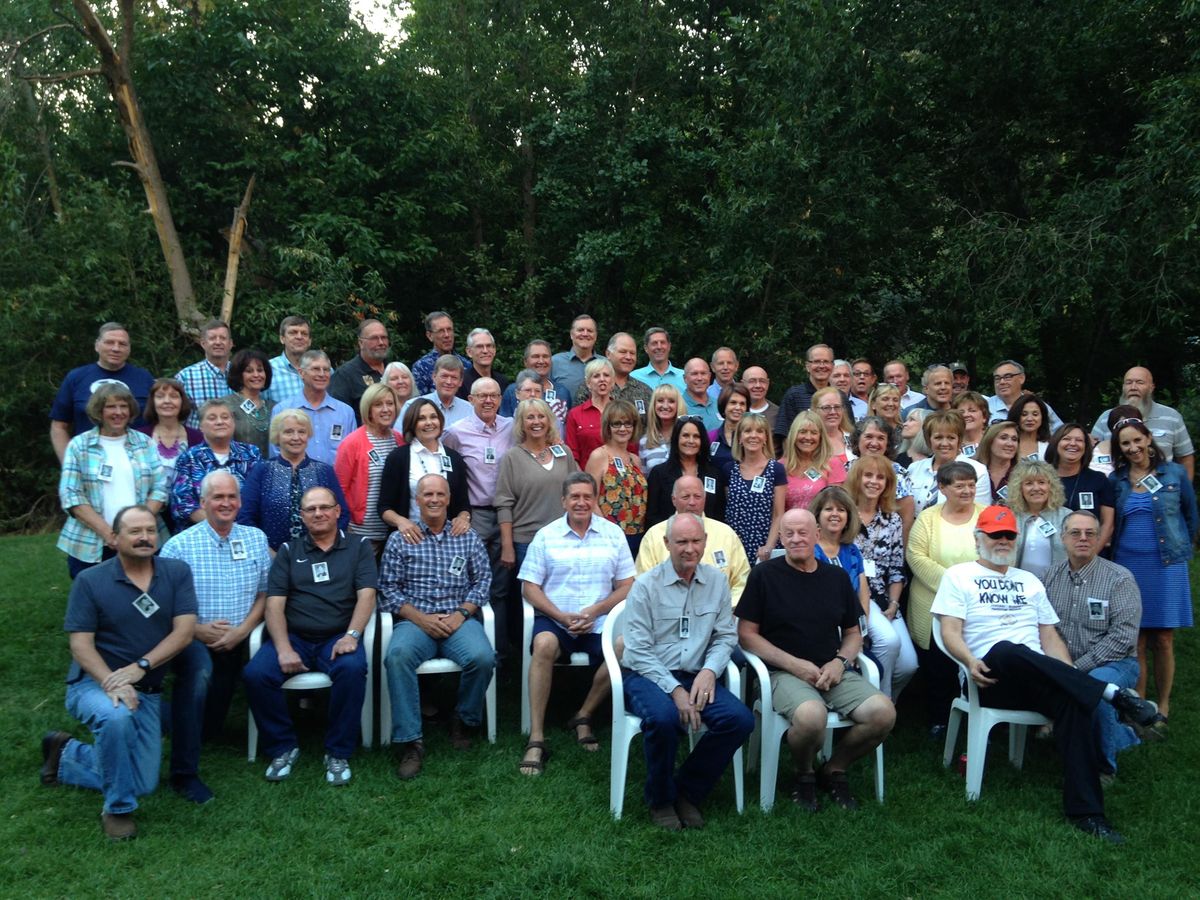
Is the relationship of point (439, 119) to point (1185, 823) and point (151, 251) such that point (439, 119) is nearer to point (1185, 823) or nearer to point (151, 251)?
point (151, 251)

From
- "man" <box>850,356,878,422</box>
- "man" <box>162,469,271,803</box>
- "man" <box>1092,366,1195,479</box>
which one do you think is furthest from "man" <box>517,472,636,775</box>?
"man" <box>1092,366,1195,479</box>

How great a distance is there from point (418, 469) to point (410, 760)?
1546 mm

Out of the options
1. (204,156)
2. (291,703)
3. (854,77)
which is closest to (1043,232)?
(854,77)

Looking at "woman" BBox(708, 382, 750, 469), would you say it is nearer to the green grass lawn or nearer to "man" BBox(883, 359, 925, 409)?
"man" BBox(883, 359, 925, 409)

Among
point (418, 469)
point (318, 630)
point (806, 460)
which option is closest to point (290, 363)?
point (418, 469)

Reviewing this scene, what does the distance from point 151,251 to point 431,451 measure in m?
8.96

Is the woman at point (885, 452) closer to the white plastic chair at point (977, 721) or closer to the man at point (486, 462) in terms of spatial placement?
the white plastic chair at point (977, 721)

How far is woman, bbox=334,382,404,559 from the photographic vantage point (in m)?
5.38

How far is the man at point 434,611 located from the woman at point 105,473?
1419 millimetres

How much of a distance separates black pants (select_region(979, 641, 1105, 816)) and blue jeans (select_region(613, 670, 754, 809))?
4.10 ft

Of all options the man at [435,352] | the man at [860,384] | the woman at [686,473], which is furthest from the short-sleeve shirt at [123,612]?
the man at [860,384]

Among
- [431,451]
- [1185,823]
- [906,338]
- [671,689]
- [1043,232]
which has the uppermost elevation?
[1043,232]

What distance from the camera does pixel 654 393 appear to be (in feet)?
19.1

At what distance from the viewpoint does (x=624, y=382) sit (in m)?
6.63
